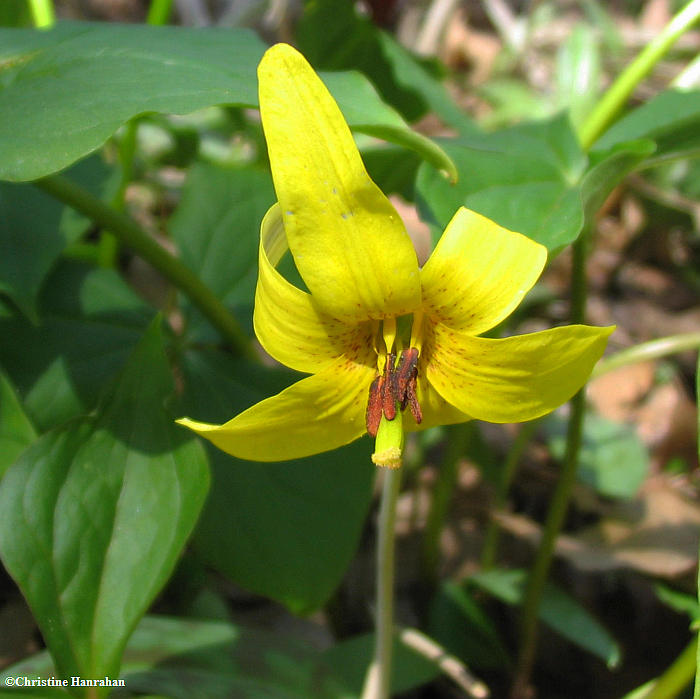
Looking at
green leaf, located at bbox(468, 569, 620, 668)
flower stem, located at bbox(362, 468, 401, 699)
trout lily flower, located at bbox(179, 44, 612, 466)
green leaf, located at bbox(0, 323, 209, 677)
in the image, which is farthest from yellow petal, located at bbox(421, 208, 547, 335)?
green leaf, located at bbox(468, 569, 620, 668)

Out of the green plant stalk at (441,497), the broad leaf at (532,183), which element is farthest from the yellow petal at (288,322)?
the green plant stalk at (441,497)

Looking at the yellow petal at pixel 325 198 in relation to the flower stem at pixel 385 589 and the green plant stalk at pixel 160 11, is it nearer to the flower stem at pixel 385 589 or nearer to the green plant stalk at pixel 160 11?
the flower stem at pixel 385 589

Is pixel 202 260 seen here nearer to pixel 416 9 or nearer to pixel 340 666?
pixel 340 666

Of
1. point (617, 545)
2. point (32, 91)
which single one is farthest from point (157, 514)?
point (617, 545)

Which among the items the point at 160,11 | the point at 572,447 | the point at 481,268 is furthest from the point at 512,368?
the point at 160,11

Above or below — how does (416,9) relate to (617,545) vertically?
above
